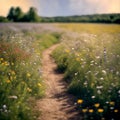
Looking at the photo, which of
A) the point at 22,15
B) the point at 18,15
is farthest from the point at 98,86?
the point at 18,15

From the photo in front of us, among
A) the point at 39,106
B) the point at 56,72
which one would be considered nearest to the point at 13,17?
the point at 56,72

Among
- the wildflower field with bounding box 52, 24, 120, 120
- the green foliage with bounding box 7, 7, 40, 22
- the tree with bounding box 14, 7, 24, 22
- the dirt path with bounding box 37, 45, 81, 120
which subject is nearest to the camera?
the wildflower field with bounding box 52, 24, 120, 120

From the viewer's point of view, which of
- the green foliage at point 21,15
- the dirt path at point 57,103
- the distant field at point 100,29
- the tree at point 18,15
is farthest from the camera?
the green foliage at point 21,15

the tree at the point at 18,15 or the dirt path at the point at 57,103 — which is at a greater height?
the tree at the point at 18,15

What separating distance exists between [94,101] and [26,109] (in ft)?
5.13

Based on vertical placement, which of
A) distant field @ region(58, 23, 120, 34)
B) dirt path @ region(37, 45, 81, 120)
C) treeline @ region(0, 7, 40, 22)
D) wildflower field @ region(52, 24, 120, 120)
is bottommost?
dirt path @ region(37, 45, 81, 120)

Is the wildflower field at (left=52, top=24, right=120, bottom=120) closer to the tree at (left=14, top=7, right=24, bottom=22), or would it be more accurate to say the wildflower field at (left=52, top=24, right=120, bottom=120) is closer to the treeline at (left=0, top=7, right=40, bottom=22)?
the treeline at (left=0, top=7, right=40, bottom=22)

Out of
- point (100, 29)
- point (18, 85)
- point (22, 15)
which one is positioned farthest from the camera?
point (22, 15)

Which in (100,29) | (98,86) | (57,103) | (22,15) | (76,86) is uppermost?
(22,15)

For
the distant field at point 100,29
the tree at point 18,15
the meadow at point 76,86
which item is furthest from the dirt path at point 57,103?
the tree at point 18,15

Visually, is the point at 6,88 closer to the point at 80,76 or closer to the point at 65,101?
the point at 65,101

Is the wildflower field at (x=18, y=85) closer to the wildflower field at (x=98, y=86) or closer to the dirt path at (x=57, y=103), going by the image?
the dirt path at (x=57, y=103)

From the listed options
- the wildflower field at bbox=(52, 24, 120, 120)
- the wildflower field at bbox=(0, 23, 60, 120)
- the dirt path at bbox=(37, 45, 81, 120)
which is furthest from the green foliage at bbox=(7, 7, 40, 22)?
the wildflower field at bbox=(52, 24, 120, 120)

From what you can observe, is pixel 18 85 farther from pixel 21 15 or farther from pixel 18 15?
pixel 18 15
